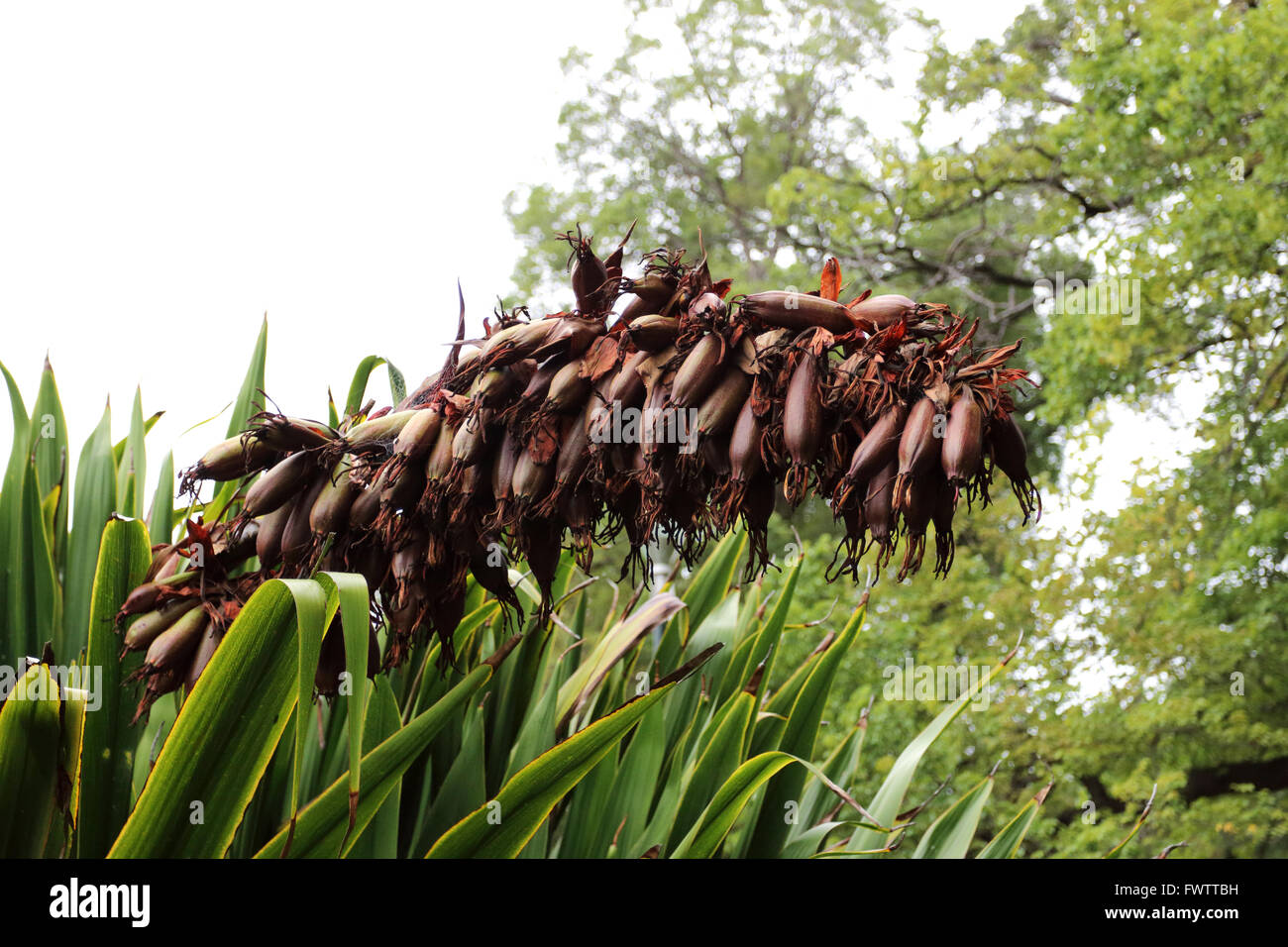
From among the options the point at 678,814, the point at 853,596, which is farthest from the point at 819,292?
the point at 853,596

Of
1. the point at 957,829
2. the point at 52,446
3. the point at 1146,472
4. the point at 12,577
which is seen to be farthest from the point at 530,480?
the point at 1146,472

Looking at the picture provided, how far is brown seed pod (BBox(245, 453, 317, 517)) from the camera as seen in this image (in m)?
1.01

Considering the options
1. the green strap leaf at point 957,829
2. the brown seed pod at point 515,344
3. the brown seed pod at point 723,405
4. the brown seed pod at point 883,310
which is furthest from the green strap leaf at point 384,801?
the green strap leaf at point 957,829

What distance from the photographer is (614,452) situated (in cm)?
93

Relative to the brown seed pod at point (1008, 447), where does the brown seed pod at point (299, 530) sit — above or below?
below

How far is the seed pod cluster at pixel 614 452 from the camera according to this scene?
2.81 ft

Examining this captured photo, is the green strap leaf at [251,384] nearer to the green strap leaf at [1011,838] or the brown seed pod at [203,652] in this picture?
the brown seed pod at [203,652]

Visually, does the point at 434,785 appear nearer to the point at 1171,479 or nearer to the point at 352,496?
the point at 352,496

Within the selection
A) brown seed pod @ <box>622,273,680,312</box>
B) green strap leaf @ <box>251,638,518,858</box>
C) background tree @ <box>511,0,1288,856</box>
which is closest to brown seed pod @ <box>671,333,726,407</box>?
brown seed pod @ <box>622,273,680,312</box>

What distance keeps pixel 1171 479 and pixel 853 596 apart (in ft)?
8.27

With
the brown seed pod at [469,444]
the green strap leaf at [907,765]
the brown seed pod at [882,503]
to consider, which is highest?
the brown seed pod at [469,444]

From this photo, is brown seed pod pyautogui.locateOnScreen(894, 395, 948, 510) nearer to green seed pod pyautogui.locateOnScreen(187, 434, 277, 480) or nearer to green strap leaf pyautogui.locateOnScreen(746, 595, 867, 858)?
green seed pod pyautogui.locateOnScreen(187, 434, 277, 480)

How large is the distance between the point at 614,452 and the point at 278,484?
1.10 feet

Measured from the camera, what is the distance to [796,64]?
14.3m
